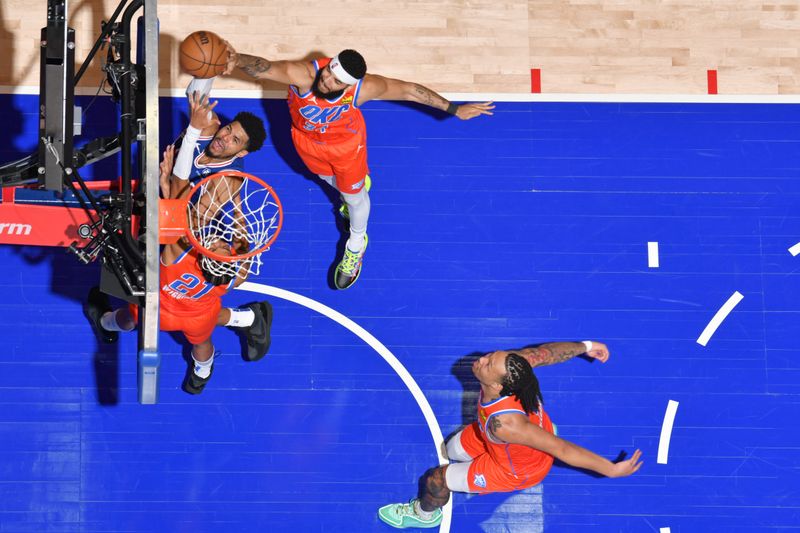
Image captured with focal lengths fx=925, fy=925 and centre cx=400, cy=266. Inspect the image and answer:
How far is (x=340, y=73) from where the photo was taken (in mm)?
7227

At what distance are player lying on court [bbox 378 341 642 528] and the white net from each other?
215 centimetres

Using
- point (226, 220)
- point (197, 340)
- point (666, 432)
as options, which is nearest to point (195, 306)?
point (197, 340)

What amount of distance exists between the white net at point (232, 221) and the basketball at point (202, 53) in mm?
867

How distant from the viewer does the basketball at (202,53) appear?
7016 mm

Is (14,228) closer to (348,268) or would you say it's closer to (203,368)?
(203,368)

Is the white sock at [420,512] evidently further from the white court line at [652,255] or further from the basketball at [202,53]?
the basketball at [202,53]

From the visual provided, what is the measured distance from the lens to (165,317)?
7570mm

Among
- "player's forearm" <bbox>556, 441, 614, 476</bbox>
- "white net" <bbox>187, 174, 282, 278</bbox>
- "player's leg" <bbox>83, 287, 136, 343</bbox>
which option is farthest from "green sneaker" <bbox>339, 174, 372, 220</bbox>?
"player's forearm" <bbox>556, 441, 614, 476</bbox>

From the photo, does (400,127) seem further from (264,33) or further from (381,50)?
(264,33)

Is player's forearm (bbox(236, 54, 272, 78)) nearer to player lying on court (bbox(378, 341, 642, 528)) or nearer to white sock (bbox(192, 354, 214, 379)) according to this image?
white sock (bbox(192, 354, 214, 379))

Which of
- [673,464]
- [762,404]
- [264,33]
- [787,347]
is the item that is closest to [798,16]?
[787,347]

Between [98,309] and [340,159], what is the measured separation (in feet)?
8.43

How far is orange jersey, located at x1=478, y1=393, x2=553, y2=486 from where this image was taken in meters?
7.42

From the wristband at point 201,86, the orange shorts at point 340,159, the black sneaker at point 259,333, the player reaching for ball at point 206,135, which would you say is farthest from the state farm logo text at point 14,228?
the orange shorts at point 340,159
